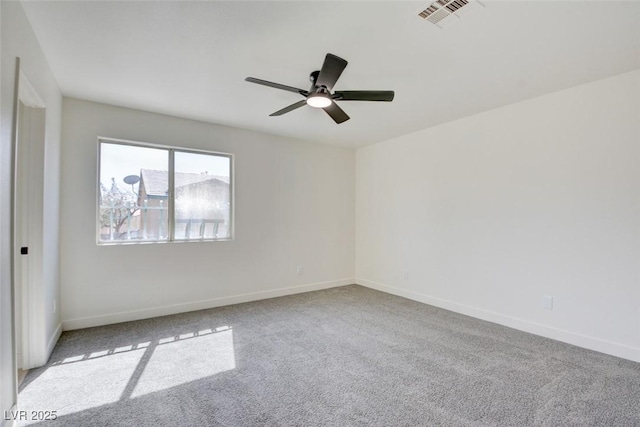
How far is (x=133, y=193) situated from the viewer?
3.60 m

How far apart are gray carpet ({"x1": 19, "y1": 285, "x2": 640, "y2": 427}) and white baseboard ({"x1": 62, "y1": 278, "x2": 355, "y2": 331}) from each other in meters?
0.13

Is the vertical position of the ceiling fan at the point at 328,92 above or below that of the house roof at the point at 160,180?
above

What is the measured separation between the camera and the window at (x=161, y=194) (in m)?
3.49

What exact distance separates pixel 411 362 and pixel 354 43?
2558 millimetres

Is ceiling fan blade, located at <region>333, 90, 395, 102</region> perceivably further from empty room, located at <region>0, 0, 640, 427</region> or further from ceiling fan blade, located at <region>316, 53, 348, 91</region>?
ceiling fan blade, located at <region>316, 53, 348, 91</region>

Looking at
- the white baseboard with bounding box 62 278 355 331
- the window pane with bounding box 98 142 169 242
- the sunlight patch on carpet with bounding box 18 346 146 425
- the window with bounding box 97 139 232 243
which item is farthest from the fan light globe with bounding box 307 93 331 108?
the white baseboard with bounding box 62 278 355 331

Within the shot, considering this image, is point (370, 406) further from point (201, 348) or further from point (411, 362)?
point (201, 348)

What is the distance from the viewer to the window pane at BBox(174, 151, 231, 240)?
393cm

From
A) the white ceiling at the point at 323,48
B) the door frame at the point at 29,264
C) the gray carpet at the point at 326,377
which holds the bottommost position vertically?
the gray carpet at the point at 326,377

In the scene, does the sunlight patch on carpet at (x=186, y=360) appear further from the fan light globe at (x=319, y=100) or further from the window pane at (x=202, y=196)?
the fan light globe at (x=319, y=100)

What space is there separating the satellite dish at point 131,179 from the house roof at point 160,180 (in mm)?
49

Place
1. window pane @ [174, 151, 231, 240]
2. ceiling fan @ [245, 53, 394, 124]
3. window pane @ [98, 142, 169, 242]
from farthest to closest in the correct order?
1. window pane @ [174, 151, 231, 240]
2. window pane @ [98, 142, 169, 242]
3. ceiling fan @ [245, 53, 394, 124]

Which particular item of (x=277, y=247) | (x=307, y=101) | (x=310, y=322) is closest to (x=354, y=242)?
(x=277, y=247)

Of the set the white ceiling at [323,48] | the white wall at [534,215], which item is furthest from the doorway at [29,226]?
the white wall at [534,215]
